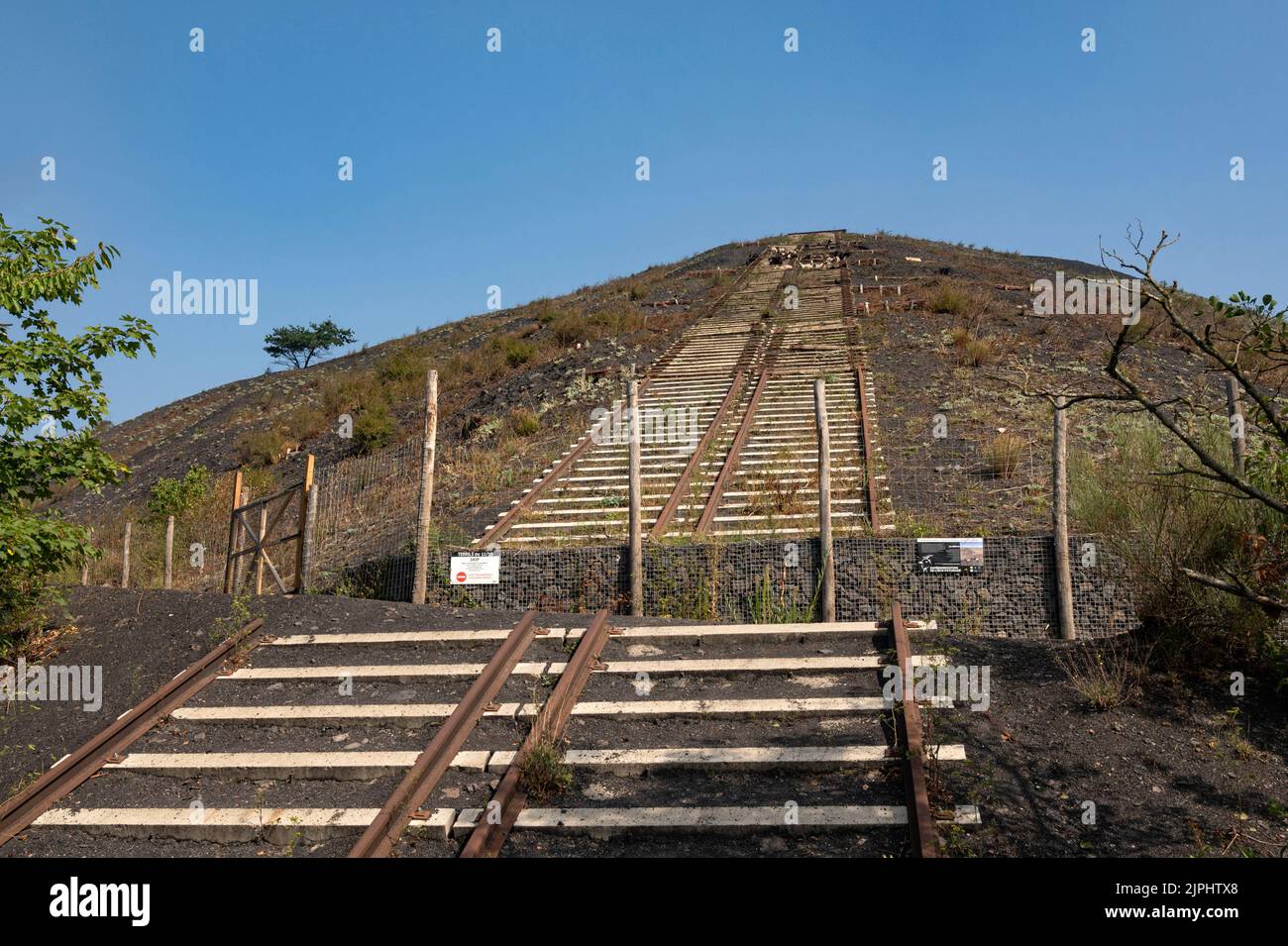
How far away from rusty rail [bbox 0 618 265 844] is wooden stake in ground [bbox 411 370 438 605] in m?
1.85

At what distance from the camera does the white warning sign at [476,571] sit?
10.4 m

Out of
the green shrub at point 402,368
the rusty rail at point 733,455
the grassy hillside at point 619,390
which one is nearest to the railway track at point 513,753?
the grassy hillside at point 619,390

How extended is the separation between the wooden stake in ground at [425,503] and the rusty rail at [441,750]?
2.19m

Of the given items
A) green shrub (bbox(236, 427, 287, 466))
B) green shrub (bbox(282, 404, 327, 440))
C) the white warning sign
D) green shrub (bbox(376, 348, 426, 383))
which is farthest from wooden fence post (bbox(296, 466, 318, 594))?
green shrub (bbox(376, 348, 426, 383))

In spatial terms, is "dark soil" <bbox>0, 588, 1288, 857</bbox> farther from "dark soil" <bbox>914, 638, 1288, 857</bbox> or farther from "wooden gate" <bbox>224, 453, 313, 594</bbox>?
"wooden gate" <bbox>224, 453, 313, 594</bbox>

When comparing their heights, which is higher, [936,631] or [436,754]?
[936,631]

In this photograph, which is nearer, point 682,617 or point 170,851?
point 170,851

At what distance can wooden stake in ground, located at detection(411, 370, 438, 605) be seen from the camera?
33.9 feet

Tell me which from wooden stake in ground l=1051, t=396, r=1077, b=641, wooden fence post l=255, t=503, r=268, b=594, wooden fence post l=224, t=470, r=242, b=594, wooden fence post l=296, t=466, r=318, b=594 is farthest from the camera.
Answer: wooden fence post l=224, t=470, r=242, b=594
